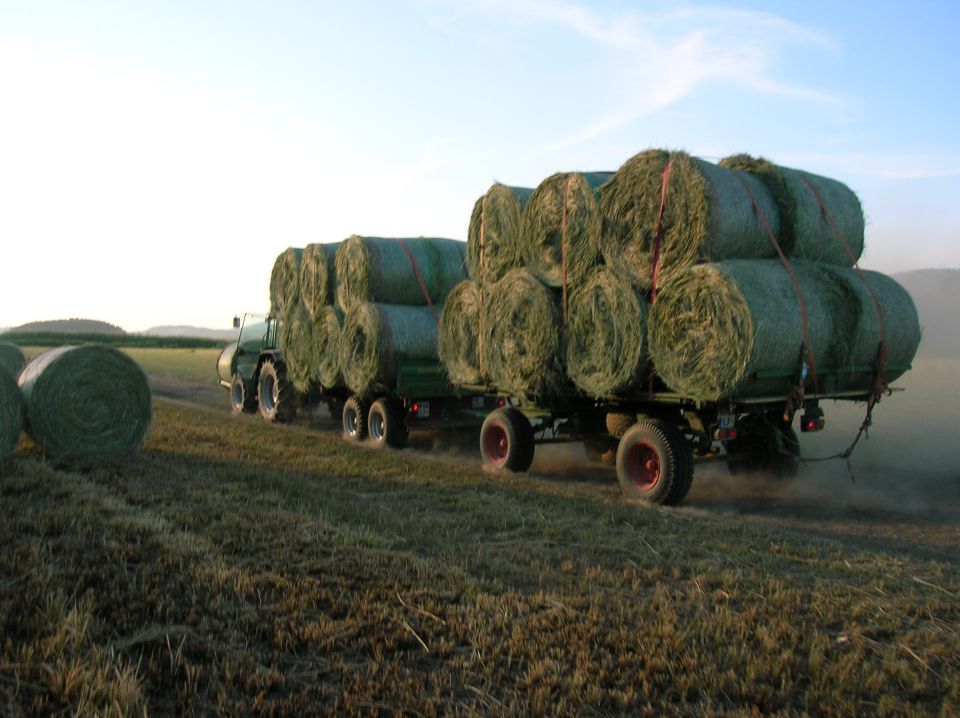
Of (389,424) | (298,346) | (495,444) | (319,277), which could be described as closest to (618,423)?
(495,444)

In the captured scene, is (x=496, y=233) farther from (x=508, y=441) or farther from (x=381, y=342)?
(x=381, y=342)

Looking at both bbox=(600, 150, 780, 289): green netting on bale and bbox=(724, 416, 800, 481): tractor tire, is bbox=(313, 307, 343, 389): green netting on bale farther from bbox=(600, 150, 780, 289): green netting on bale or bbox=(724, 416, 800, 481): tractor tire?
bbox=(724, 416, 800, 481): tractor tire

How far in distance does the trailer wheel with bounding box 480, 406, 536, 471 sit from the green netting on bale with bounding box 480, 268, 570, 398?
1.61 ft

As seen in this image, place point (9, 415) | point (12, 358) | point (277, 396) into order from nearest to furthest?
point (9, 415)
point (12, 358)
point (277, 396)

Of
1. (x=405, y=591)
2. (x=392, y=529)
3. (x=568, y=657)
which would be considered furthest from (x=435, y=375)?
(x=568, y=657)

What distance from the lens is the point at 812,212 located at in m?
8.61

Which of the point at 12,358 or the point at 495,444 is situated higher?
the point at 12,358

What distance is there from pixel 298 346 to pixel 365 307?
2.68 meters

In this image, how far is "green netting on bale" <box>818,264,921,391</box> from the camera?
321 inches

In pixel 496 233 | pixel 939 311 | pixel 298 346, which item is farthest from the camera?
pixel 939 311

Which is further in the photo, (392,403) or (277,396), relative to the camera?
(277,396)

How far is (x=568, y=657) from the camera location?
12.8 feet

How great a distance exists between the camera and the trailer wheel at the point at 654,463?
8.23m

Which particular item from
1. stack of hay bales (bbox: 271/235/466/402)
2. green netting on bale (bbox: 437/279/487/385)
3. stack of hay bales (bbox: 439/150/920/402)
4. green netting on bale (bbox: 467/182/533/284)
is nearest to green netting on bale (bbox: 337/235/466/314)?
stack of hay bales (bbox: 271/235/466/402)
